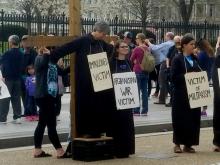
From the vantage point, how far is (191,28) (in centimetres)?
2711

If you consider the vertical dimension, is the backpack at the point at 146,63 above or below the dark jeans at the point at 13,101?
above

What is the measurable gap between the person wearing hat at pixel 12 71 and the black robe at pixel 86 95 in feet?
14.7

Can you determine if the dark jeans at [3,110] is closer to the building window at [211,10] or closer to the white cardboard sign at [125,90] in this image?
the white cardboard sign at [125,90]

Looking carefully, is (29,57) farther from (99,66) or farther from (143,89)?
(99,66)

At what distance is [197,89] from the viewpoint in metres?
11.6

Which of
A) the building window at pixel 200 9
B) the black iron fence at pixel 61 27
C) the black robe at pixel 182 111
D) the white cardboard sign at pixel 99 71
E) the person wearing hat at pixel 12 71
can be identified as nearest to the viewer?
the white cardboard sign at pixel 99 71

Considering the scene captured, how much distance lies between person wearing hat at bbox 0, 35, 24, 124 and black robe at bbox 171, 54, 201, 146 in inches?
178

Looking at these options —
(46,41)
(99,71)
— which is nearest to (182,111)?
(99,71)

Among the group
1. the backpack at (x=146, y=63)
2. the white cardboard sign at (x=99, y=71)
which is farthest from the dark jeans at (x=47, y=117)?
the backpack at (x=146, y=63)

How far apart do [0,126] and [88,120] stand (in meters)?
4.25

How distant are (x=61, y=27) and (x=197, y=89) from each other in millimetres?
12191

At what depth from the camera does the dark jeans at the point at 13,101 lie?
593 inches

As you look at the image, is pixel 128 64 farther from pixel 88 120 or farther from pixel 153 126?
pixel 153 126

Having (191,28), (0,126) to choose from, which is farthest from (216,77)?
(191,28)
